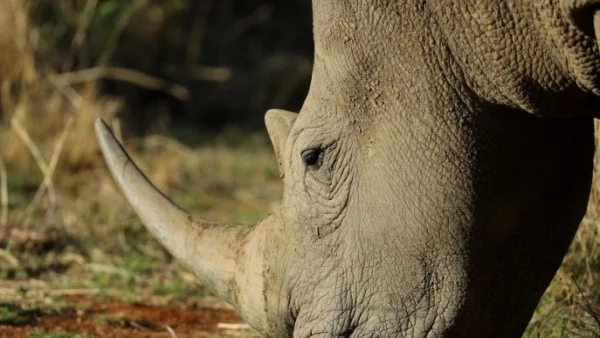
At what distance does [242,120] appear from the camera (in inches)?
500

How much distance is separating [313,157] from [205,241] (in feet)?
1.99

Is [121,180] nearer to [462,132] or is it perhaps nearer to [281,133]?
[281,133]

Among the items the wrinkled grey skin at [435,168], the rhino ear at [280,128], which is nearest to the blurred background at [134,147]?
the wrinkled grey skin at [435,168]

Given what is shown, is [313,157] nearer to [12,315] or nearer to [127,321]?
[127,321]

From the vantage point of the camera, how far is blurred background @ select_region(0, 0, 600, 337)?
6.33 metres

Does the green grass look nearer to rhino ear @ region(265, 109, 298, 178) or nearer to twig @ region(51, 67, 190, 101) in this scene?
rhino ear @ region(265, 109, 298, 178)

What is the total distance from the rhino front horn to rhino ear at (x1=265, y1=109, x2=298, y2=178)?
0.26 m

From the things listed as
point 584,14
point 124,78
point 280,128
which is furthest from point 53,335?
point 124,78

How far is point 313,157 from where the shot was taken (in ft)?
14.9

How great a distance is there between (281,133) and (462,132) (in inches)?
31.7

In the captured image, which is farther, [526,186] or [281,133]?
[281,133]

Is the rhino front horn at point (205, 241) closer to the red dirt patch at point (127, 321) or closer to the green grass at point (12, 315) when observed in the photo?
the red dirt patch at point (127, 321)

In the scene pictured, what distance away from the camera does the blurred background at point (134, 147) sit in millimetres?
6328

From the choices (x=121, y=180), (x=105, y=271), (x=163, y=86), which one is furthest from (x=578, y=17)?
(x=163, y=86)
